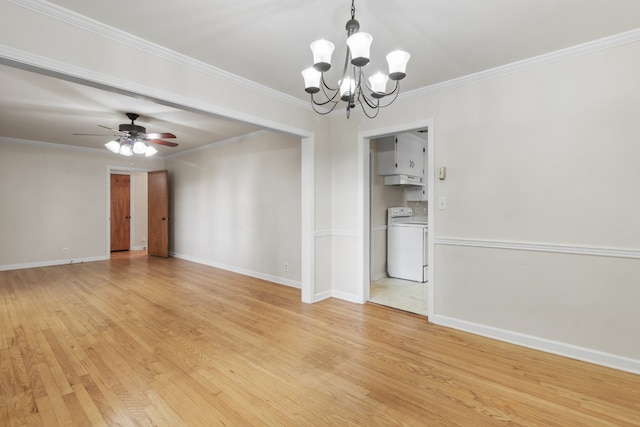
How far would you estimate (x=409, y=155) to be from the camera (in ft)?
16.6

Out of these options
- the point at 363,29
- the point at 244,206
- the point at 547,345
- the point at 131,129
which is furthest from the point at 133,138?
the point at 547,345

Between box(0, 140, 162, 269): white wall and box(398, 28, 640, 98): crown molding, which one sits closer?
box(398, 28, 640, 98): crown molding

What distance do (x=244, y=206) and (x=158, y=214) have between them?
123 inches

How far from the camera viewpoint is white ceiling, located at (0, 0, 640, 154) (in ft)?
6.28

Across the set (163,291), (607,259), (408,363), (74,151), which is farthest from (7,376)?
(74,151)

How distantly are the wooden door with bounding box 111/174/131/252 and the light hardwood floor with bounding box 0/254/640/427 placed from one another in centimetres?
475

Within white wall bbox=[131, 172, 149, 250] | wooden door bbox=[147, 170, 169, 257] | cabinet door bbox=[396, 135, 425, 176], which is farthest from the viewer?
white wall bbox=[131, 172, 149, 250]

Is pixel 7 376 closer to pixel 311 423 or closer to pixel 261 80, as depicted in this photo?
pixel 311 423

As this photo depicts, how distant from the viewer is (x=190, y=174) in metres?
6.75

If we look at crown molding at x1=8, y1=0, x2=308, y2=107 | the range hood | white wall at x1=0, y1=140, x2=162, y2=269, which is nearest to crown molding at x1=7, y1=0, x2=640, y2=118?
crown molding at x1=8, y1=0, x2=308, y2=107

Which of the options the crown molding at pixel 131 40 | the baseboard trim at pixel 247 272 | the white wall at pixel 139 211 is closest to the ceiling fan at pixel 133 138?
the crown molding at pixel 131 40

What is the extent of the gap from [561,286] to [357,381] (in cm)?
191

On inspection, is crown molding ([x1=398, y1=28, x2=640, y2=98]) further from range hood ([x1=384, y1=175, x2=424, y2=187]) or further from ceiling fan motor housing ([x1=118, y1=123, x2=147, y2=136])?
ceiling fan motor housing ([x1=118, y1=123, x2=147, y2=136])

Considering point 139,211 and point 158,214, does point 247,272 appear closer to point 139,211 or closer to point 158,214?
point 158,214
